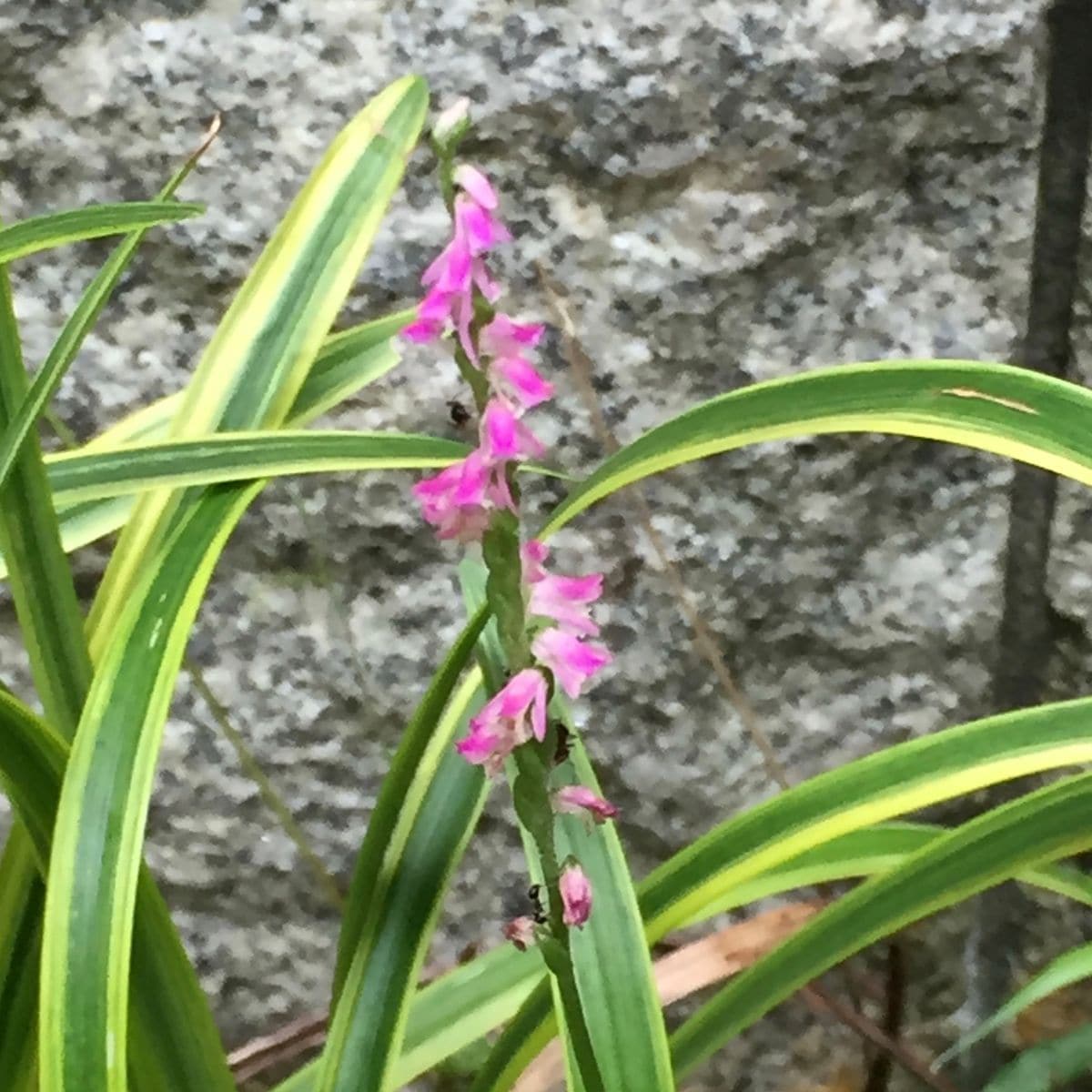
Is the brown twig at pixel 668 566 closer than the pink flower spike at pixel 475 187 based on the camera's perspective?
No

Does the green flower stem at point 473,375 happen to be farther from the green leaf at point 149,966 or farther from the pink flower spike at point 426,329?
the green leaf at point 149,966

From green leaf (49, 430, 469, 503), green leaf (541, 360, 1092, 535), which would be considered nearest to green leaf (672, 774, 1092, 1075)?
green leaf (541, 360, 1092, 535)

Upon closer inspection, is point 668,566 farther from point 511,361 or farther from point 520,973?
point 511,361

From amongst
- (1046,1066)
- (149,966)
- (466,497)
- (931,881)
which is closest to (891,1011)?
(1046,1066)

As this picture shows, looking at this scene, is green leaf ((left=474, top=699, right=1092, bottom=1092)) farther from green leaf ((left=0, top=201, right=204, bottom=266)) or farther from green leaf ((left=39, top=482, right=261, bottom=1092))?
green leaf ((left=0, top=201, right=204, bottom=266))

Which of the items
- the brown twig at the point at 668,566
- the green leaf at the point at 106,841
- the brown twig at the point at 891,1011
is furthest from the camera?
the brown twig at the point at 891,1011

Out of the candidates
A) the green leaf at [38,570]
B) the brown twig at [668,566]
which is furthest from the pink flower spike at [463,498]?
the brown twig at [668,566]
